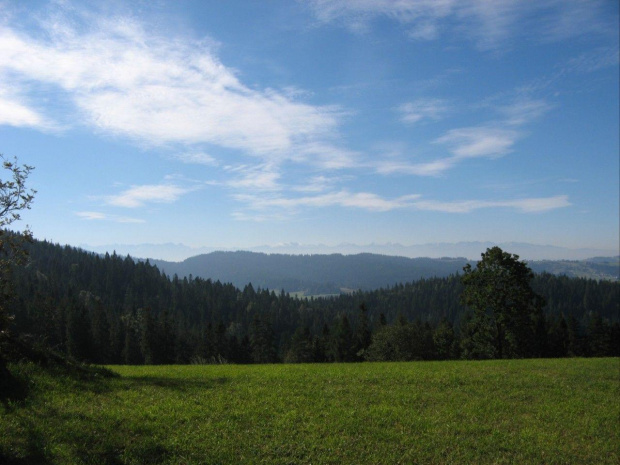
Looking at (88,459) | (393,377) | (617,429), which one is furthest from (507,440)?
(88,459)

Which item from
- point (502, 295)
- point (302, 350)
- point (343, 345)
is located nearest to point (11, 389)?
point (502, 295)

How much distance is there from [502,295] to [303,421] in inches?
1391

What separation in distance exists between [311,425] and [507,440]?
20.6 feet

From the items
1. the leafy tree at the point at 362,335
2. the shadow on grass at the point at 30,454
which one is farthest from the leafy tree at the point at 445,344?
the shadow on grass at the point at 30,454

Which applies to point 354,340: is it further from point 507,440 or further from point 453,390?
point 507,440

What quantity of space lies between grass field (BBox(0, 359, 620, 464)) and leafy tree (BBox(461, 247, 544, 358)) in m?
22.2

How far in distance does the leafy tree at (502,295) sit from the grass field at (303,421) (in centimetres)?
2218

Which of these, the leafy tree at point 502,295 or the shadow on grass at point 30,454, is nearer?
A: the shadow on grass at point 30,454

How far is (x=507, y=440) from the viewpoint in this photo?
40.5 ft

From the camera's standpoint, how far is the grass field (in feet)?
33.2

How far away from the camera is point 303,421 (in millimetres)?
12758

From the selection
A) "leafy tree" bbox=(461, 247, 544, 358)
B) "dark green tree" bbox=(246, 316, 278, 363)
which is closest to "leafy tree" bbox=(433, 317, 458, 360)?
"leafy tree" bbox=(461, 247, 544, 358)

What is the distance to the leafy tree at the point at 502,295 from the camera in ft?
134

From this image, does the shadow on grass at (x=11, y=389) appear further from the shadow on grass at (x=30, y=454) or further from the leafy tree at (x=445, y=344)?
the leafy tree at (x=445, y=344)
